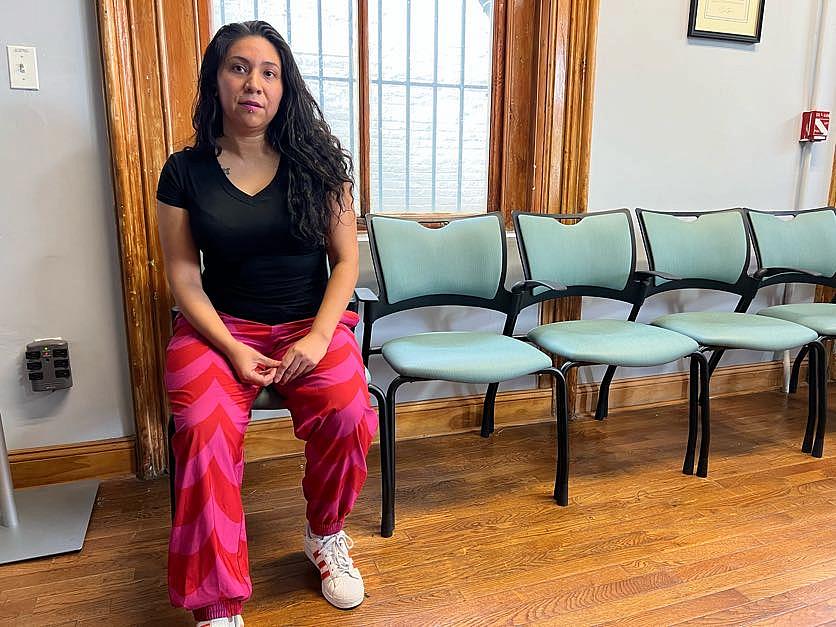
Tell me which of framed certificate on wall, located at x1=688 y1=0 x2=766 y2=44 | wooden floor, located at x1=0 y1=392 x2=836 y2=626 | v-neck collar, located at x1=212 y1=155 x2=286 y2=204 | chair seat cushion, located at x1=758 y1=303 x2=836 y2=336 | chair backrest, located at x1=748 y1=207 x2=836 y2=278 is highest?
framed certificate on wall, located at x1=688 y1=0 x2=766 y2=44

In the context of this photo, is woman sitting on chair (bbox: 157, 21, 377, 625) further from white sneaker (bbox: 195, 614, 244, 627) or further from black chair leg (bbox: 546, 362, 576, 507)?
black chair leg (bbox: 546, 362, 576, 507)

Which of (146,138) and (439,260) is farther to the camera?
(439,260)

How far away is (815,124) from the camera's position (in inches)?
102

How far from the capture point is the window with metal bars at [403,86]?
6.53 ft

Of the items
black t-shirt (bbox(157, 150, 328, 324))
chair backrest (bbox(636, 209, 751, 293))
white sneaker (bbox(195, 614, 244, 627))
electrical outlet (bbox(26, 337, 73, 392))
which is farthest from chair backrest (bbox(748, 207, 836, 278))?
electrical outlet (bbox(26, 337, 73, 392))

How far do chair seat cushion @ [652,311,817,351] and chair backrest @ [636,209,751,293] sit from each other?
17 cm

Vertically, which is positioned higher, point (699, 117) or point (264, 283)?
point (699, 117)

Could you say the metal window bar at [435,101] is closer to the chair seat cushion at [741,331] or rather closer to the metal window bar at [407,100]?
the metal window bar at [407,100]

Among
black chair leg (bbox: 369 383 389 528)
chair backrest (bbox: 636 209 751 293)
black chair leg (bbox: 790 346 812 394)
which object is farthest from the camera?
black chair leg (bbox: 790 346 812 394)

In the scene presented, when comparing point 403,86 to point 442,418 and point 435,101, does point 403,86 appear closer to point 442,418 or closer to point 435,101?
point 435,101

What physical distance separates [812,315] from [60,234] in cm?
248

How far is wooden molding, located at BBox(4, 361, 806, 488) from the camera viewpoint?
1826mm

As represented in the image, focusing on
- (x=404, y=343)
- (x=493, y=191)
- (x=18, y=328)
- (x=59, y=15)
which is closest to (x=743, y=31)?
(x=493, y=191)

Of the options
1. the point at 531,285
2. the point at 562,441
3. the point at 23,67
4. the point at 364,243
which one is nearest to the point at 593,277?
the point at 531,285
